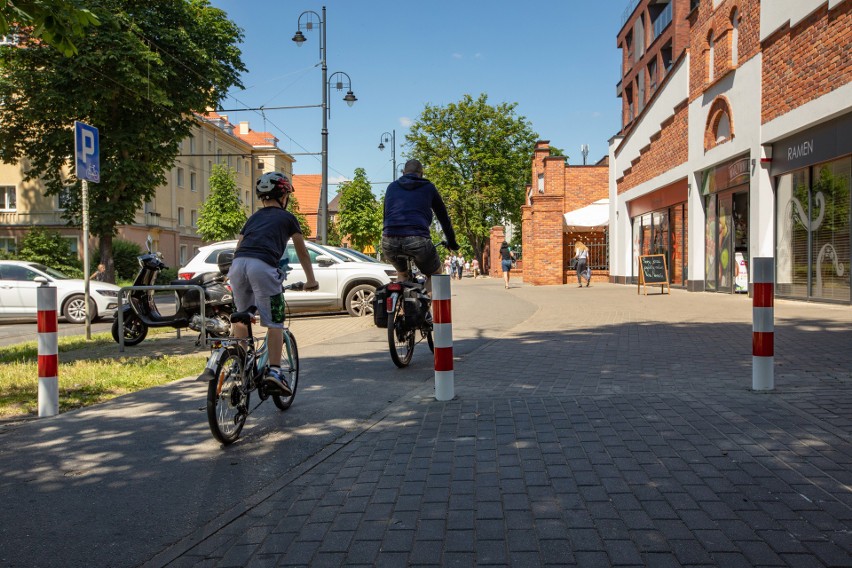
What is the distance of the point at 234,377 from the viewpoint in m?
4.68

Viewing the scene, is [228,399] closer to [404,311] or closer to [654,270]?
[404,311]

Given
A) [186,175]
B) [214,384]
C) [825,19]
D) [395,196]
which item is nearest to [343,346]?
[395,196]

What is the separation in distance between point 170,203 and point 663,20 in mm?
36092

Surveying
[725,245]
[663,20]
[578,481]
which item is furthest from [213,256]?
[663,20]

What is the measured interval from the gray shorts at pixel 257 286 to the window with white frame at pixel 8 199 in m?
47.0

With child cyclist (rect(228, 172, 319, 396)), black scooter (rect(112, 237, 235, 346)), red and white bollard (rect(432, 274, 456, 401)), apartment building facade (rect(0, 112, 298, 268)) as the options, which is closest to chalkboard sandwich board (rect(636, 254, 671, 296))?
black scooter (rect(112, 237, 235, 346))

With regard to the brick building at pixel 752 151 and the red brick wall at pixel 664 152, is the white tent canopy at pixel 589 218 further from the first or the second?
the brick building at pixel 752 151

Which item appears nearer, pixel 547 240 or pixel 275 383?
pixel 275 383

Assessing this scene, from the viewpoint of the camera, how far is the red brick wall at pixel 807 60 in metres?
13.6

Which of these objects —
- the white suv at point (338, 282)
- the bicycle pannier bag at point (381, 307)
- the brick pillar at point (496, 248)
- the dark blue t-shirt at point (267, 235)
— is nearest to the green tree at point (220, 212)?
the brick pillar at point (496, 248)

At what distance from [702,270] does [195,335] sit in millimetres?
15205

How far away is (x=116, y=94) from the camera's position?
2747 cm

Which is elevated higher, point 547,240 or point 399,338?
point 547,240

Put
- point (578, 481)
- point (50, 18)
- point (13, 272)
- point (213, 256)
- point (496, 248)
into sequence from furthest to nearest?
1. point (496, 248)
2. point (13, 272)
3. point (213, 256)
4. point (50, 18)
5. point (578, 481)
